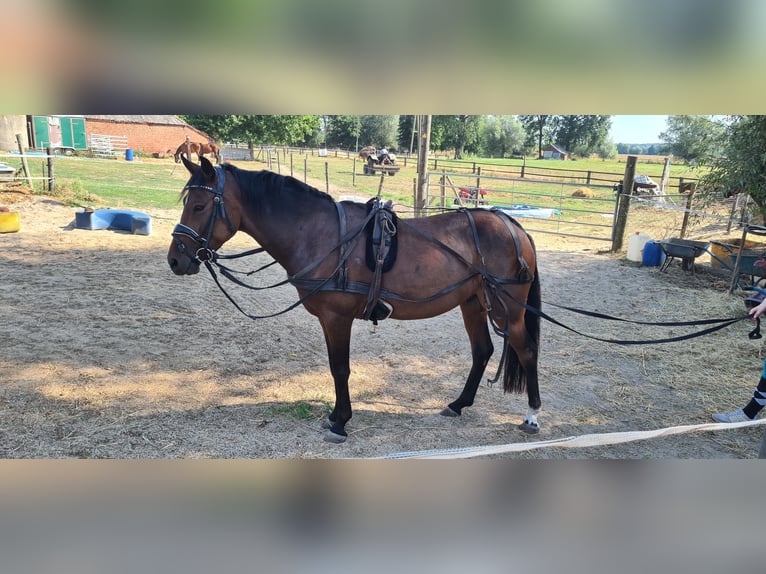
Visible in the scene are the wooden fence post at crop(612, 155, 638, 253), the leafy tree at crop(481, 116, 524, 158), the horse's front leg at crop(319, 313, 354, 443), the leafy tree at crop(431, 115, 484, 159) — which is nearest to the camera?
the horse's front leg at crop(319, 313, 354, 443)

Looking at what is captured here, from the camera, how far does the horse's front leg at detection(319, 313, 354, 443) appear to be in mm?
3549

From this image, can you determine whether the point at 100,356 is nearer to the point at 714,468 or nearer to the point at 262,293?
the point at 262,293

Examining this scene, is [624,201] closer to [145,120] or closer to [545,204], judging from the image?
[545,204]

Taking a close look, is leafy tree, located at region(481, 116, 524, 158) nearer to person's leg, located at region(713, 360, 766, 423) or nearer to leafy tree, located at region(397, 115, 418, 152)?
leafy tree, located at region(397, 115, 418, 152)

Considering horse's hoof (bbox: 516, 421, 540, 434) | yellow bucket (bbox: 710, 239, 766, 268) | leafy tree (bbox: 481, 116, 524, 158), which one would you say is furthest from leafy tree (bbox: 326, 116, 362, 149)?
horse's hoof (bbox: 516, 421, 540, 434)

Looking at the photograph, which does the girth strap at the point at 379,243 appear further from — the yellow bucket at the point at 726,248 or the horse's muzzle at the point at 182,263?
the yellow bucket at the point at 726,248

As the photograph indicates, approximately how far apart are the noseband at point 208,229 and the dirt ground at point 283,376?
4.52 feet

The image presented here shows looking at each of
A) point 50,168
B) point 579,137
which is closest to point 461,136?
point 579,137

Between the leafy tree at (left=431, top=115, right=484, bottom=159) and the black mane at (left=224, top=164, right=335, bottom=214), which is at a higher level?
the leafy tree at (left=431, top=115, right=484, bottom=159)

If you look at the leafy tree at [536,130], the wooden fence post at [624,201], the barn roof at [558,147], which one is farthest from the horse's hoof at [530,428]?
the barn roof at [558,147]

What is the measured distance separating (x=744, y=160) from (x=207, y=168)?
6964 millimetres

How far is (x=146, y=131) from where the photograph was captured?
3203cm

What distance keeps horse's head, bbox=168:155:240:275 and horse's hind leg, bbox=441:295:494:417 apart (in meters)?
2.05
